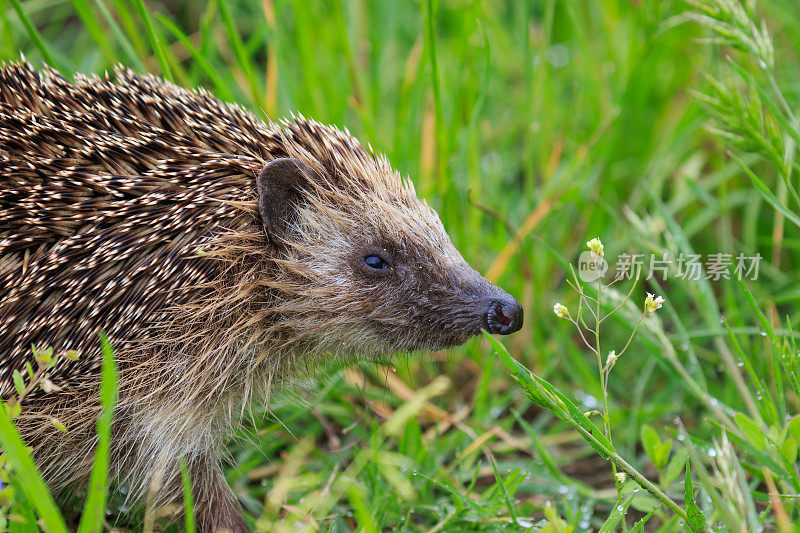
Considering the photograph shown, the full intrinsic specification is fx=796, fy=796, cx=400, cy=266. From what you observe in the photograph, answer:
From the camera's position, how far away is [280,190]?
3260 millimetres

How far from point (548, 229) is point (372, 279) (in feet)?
6.36

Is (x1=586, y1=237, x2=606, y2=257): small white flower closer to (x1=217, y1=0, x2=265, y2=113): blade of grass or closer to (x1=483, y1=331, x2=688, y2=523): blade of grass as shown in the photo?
(x1=483, y1=331, x2=688, y2=523): blade of grass

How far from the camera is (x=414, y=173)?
5.06 meters

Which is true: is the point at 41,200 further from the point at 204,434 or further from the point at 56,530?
the point at 56,530

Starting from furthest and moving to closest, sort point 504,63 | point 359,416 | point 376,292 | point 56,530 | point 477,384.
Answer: point 504,63 < point 477,384 < point 359,416 < point 376,292 < point 56,530

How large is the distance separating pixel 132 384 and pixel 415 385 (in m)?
1.88

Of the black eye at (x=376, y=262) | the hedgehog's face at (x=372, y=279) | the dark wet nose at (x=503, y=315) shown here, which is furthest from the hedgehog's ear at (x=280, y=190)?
the dark wet nose at (x=503, y=315)

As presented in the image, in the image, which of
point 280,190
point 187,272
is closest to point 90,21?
point 280,190

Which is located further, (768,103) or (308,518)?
(768,103)

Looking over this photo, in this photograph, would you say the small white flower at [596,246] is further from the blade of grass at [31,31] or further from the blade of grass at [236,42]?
the blade of grass at [31,31]

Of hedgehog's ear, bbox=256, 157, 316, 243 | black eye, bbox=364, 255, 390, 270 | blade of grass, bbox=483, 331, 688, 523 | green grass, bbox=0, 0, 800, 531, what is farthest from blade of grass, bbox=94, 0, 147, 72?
blade of grass, bbox=483, 331, 688, 523

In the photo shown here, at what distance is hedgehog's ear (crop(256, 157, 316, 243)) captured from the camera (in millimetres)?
3189

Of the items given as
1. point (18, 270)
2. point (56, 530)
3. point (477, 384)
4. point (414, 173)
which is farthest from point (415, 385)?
point (56, 530)

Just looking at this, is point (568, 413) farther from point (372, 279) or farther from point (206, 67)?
point (206, 67)
